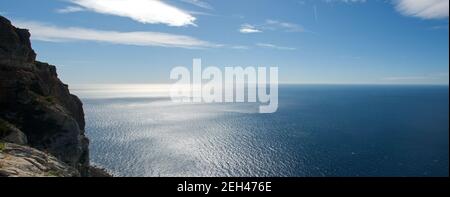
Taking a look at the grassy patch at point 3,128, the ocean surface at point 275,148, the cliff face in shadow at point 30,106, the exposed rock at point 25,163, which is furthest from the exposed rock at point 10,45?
the ocean surface at point 275,148

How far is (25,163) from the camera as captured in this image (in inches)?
664

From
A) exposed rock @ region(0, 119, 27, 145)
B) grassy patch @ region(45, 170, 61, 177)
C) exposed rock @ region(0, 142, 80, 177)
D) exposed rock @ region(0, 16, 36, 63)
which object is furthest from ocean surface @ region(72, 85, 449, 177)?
grassy patch @ region(45, 170, 61, 177)

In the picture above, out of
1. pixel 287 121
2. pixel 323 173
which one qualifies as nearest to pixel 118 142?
pixel 323 173

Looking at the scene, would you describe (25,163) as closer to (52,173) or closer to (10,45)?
(52,173)

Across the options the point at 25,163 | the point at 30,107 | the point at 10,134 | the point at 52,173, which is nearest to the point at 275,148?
the point at 30,107

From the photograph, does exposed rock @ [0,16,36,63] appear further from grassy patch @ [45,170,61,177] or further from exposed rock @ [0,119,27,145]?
grassy patch @ [45,170,61,177]

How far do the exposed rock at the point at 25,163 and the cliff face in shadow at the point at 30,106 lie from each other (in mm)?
10875

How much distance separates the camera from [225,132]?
166 metres

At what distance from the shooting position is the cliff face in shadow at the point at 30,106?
108 ft

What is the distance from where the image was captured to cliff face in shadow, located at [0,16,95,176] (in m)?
33.1

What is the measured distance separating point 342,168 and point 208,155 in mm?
50705
